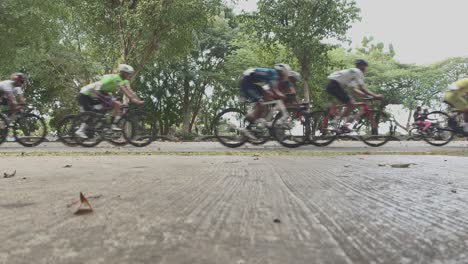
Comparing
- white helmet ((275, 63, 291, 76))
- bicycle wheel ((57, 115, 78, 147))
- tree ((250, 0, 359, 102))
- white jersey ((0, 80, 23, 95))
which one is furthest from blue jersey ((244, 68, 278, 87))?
tree ((250, 0, 359, 102))

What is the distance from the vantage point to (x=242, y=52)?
28.0 meters

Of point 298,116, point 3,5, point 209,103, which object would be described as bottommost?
point 298,116

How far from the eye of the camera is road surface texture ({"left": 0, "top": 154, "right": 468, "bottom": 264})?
792 mm

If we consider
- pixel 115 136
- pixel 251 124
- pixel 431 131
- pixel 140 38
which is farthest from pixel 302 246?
pixel 140 38

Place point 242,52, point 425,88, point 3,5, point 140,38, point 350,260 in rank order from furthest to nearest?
point 425,88, point 242,52, point 140,38, point 3,5, point 350,260

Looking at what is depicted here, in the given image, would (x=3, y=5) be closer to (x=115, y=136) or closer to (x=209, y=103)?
(x=115, y=136)

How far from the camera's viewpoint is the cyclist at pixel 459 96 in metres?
11.3

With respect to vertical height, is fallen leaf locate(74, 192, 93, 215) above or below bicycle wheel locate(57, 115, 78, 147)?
below

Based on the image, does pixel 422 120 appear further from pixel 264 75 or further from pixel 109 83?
pixel 109 83

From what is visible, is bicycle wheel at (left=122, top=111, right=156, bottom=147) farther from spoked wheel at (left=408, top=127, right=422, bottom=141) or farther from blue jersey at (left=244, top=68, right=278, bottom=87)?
spoked wheel at (left=408, top=127, right=422, bottom=141)

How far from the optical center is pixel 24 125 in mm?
10516

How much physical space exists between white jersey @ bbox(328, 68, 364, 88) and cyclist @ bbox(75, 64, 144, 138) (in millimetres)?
4527

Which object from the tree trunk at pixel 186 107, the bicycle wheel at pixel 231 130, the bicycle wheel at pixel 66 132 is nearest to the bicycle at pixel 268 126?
the bicycle wheel at pixel 231 130

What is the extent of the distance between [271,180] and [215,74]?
26.8 m
